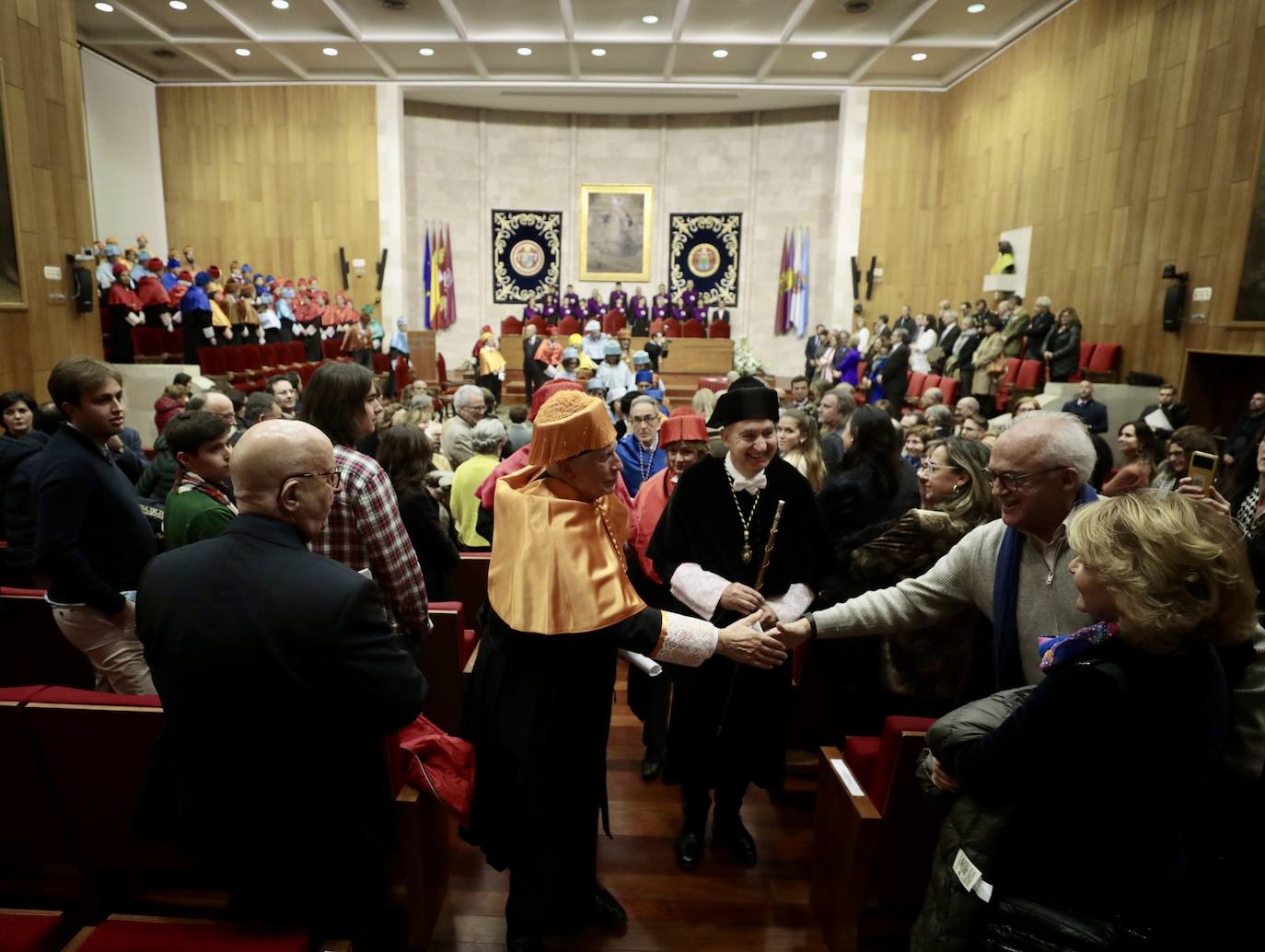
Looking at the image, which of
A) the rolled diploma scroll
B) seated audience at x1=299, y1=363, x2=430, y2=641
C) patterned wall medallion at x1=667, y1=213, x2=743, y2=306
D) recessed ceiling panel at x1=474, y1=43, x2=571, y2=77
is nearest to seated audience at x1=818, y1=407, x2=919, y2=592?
the rolled diploma scroll

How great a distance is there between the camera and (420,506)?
3143 mm

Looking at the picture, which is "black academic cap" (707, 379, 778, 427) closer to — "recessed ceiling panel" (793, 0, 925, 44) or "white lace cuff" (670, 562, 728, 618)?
"white lace cuff" (670, 562, 728, 618)

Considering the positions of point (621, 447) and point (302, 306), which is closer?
point (621, 447)

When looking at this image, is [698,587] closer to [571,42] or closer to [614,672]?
[614,672]

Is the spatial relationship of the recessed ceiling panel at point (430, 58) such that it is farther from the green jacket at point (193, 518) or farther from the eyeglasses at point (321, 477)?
the eyeglasses at point (321, 477)

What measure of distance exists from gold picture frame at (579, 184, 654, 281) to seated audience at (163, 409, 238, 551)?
17.1 metres

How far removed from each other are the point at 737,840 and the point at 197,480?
226cm

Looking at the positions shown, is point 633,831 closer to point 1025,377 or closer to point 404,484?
point 404,484

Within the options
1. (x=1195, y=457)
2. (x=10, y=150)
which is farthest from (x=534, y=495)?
(x=10, y=150)

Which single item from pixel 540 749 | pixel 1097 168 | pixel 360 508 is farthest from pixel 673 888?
pixel 1097 168

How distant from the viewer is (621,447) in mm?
4680

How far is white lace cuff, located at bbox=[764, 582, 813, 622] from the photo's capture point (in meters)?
2.57

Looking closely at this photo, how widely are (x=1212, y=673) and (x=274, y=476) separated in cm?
171

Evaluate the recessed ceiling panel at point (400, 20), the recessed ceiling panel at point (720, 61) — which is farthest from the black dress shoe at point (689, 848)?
the recessed ceiling panel at point (720, 61)
